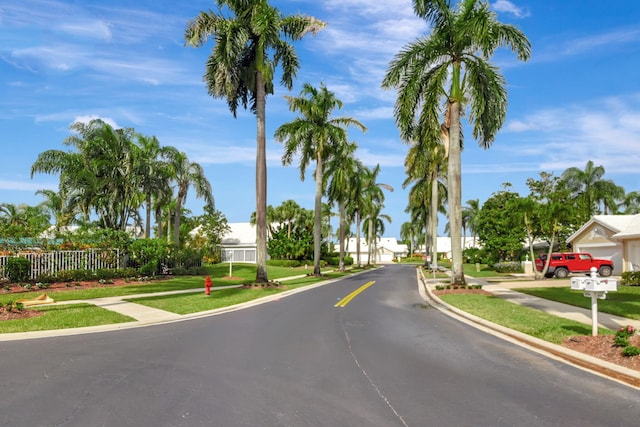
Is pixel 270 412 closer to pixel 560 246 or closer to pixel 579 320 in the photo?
pixel 579 320

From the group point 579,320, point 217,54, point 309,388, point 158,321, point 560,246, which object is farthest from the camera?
point 560,246

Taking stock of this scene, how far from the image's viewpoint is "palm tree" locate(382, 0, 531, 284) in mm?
22062

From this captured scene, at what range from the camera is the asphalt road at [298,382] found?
18.2ft

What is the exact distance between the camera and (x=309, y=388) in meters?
6.70

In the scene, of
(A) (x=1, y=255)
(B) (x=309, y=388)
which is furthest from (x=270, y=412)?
(A) (x=1, y=255)

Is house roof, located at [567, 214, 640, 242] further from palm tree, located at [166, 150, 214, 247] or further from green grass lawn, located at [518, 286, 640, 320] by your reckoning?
palm tree, located at [166, 150, 214, 247]

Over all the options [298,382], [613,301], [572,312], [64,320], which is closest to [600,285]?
[572,312]

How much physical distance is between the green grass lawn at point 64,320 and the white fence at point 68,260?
902 cm

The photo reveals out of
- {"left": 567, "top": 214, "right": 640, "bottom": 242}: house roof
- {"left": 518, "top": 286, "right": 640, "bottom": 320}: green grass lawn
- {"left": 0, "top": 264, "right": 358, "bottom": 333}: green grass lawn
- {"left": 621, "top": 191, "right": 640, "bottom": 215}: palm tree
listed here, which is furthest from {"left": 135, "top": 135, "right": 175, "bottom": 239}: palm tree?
{"left": 621, "top": 191, "right": 640, "bottom": 215}: palm tree

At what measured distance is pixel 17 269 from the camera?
2259 cm

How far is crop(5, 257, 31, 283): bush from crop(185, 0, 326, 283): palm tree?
10842mm

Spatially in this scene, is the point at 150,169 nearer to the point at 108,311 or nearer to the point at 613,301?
the point at 108,311

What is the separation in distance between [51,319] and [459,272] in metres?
16.7

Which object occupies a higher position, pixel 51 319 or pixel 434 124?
pixel 434 124
